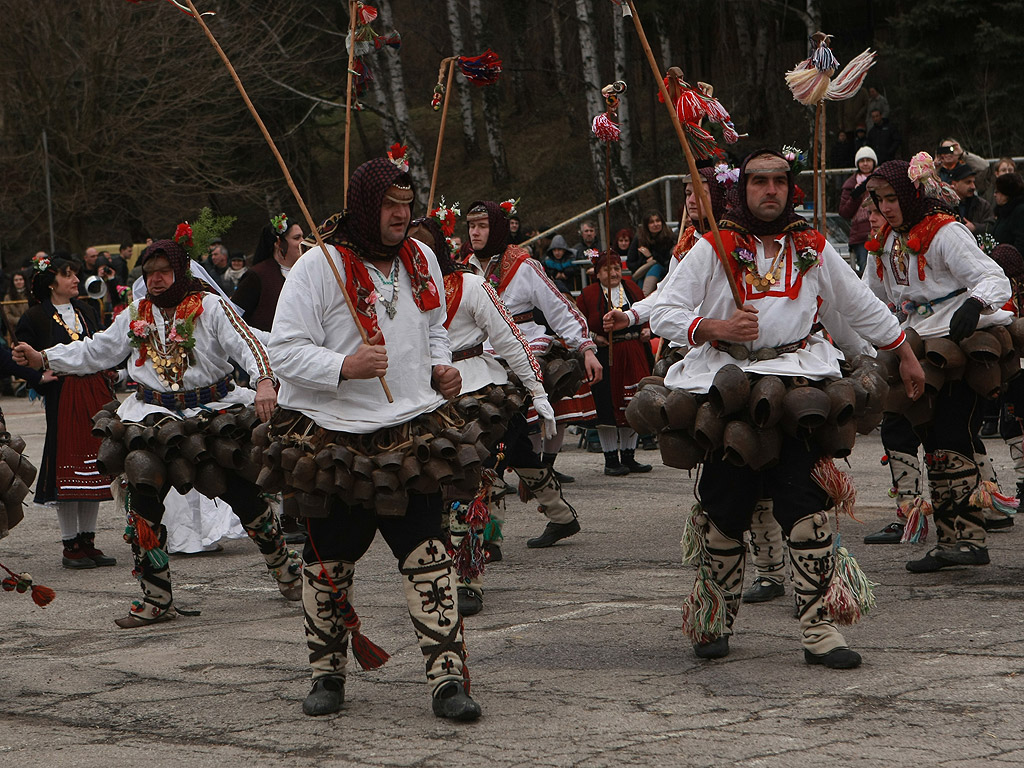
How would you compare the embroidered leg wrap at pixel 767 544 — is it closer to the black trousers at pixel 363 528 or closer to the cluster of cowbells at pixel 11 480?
the black trousers at pixel 363 528

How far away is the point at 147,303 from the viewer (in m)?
7.24

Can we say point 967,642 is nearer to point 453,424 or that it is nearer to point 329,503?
point 453,424

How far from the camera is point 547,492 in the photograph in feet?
28.0

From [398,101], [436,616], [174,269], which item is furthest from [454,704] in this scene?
[398,101]

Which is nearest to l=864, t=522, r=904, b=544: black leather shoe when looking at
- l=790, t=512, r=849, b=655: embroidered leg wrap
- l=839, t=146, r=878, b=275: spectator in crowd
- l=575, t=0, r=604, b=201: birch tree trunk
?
l=790, t=512, r=849, b=655: embroidered leg wrap

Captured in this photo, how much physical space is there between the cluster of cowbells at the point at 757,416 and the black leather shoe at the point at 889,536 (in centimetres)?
270

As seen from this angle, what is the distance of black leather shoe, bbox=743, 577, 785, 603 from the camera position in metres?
6.66

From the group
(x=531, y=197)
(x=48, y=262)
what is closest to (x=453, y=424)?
(x=48, y=262)

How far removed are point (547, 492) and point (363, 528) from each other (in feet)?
11.5

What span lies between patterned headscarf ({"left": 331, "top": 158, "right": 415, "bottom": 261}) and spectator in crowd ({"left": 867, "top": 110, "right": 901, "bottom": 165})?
46.8 ft

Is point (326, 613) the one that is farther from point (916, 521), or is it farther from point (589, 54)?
point (589, 54)

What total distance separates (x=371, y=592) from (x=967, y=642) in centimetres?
333

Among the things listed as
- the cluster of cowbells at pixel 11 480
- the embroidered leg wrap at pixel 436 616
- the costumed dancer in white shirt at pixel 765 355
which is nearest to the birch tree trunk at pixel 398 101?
the cluster of cowbells at pixel 11 480

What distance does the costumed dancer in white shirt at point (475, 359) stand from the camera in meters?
7.02
